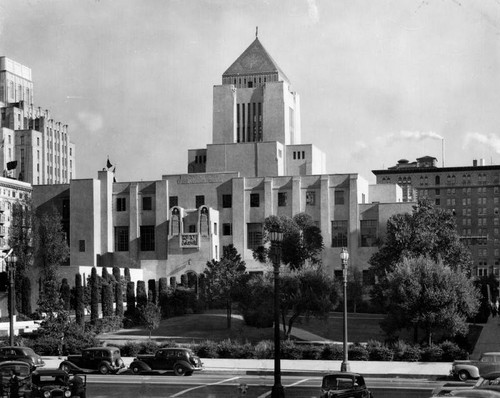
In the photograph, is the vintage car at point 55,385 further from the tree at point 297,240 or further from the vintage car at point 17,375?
the tree at point 297,240

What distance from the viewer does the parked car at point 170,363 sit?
134ft

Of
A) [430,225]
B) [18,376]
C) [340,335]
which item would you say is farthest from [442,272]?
[430,225]

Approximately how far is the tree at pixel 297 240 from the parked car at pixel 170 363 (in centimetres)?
5052

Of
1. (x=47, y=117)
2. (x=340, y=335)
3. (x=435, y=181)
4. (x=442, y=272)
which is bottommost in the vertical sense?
(x=340, y=335)

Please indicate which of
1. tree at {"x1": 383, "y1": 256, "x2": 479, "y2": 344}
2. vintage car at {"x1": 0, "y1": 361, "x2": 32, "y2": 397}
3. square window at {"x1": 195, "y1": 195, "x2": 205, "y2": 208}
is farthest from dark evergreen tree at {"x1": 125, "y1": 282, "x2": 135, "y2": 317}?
vintage car at {"x1": 0, "y1": 361, "x2": 32, "y2": 397}

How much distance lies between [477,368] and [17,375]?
19277 mm

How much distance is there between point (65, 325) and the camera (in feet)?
175

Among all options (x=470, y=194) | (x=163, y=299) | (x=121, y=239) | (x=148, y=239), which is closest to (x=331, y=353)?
(x=163, y=299)

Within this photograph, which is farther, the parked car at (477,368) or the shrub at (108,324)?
the shrub at (108,324)

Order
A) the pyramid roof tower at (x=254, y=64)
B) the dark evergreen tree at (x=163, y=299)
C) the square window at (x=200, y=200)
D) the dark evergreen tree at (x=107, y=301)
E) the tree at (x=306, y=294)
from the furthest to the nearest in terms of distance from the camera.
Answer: the pyramid roof tower at (x=254, y=64)
the square window at (x=200, y=200)
the dark evergreen tree at (x=163, y=299)
the dark evergreen tree at (x=107, y=301)
the tree at (x=306, y=294)

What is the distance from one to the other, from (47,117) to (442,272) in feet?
474

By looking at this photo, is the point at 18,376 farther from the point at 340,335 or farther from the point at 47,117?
the point at 47,117

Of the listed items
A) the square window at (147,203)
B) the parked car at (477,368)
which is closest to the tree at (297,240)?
the square window at (147,203)

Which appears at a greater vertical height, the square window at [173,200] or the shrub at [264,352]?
the square window at [173,200]
